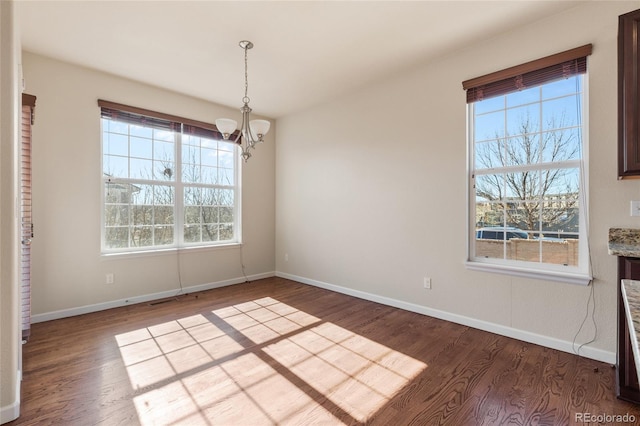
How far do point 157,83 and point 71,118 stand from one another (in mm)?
1030

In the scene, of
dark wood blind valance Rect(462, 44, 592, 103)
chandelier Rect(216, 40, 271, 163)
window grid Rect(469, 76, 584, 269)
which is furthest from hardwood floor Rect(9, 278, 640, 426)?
dark wood blind valance Rect(462, 44, 592, 103)

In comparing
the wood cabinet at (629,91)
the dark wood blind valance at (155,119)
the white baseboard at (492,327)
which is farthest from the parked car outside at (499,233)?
the dark wood blind valance at (155,119)

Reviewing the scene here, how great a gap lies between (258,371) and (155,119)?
11.1 feet

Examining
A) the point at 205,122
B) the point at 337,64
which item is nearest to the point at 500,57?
the point at 337,64

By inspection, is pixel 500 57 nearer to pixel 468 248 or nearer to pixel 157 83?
pixel 468 248

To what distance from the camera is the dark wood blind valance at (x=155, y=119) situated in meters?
3.57

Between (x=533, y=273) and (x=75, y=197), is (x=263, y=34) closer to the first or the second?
(x=75, y=197)

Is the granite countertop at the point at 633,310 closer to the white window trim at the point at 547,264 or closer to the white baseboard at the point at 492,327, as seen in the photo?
the white window trim at the point at 547,264

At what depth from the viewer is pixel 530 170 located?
109 inches

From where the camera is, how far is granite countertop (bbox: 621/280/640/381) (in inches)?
25.4

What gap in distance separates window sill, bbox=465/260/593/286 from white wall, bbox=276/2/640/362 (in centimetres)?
5

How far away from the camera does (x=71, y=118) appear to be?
10.9 feet

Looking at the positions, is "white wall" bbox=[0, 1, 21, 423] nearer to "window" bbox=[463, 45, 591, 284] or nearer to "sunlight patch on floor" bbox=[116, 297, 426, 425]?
"sunlight patch on floor" bbox=[116, 297, 426, 425]

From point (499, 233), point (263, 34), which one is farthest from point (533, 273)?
point (263, 34)
